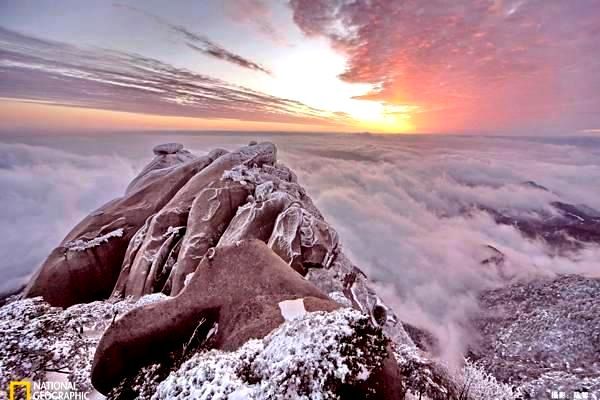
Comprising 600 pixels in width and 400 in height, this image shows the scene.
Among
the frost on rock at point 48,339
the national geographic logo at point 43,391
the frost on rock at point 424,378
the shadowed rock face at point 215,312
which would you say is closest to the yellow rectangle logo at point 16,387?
the national geographic logo at point 43,391

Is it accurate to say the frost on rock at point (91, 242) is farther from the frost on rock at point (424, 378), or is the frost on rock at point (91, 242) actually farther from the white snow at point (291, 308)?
the frost on rock at point (424, 378)

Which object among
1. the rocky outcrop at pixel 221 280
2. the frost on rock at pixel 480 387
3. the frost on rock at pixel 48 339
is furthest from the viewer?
the frost on rock at pixel 480 387

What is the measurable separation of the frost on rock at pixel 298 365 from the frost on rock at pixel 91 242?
64.6 ft

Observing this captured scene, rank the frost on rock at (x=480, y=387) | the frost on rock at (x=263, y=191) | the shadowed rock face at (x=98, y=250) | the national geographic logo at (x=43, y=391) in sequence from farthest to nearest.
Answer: the frost on rock at (x=263, y=191) → the shadowed rock face at (x=98, y=250) → the frost on rock at (x=480, y=387) → the national geographic logo at (x=43, y=391)

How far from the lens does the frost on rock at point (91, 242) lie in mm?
22078

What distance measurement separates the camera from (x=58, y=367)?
466 inches

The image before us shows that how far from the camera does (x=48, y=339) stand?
13375 mm

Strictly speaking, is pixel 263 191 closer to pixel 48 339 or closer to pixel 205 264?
pixel 205 264

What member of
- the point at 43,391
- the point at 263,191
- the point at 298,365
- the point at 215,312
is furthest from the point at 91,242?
the point at 298,365

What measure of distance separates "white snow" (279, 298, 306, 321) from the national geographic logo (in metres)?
8.54

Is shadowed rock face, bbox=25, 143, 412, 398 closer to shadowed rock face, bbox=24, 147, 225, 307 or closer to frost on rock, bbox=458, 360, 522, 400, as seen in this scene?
shadowed rock face, bbox=24, 147, 225, 307

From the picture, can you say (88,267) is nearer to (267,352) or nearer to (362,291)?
(267,352)

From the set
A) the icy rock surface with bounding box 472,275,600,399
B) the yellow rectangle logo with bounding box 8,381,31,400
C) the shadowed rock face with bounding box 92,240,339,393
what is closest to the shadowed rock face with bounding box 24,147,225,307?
the yellow rectangle logo with bounding box 8,381,31,400

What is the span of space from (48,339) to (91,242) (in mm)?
11361
